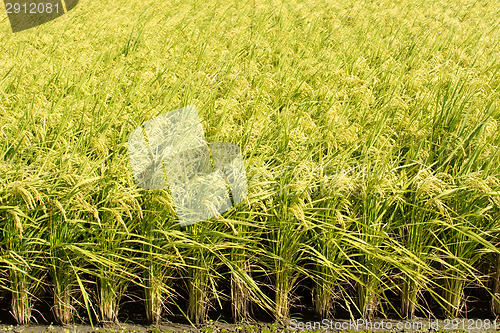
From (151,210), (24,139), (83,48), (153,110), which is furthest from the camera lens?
(83,48)

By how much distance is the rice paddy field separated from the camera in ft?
6.97

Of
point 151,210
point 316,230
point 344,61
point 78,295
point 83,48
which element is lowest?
point 78,295

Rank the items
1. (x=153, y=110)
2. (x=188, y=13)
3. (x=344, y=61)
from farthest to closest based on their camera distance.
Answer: (x=188, y=13)
(x=344, y=61)
(x=153, y=110)

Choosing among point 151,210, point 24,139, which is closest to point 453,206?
point 151,210

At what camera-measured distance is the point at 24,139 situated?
2.46 metres

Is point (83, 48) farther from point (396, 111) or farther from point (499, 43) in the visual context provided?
point (499, 43)

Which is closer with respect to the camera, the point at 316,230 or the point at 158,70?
the point at 316,230

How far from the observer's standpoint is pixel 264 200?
2.30 metres

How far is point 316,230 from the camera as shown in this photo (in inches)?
90.8

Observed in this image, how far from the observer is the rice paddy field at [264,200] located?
2.12 m

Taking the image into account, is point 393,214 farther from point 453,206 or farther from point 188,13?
point 188,13

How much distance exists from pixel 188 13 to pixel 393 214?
4528 millimetres

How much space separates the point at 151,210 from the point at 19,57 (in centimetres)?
277

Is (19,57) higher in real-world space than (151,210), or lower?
higher
